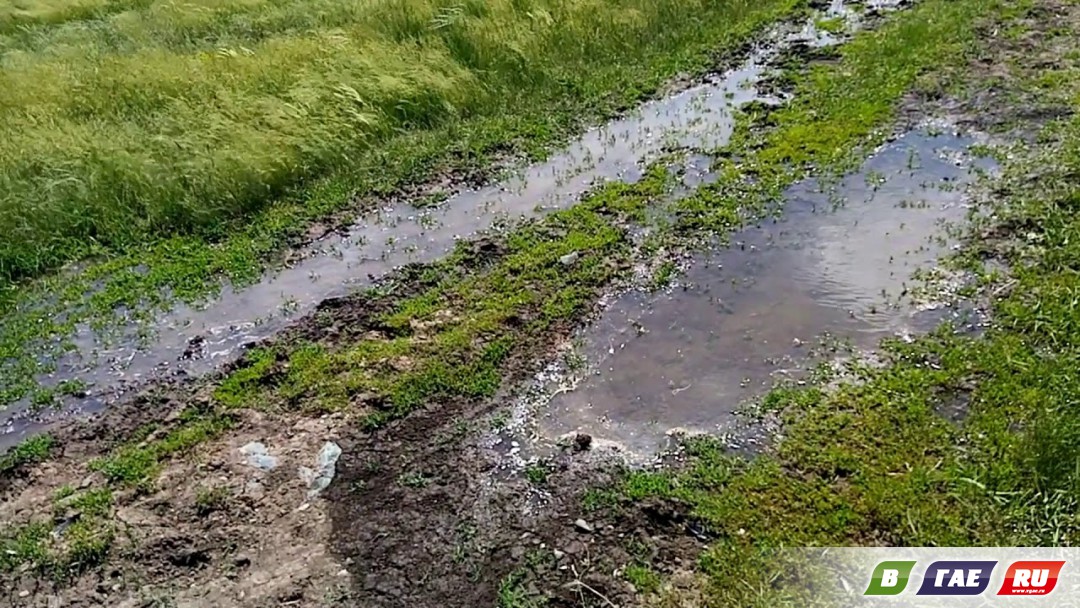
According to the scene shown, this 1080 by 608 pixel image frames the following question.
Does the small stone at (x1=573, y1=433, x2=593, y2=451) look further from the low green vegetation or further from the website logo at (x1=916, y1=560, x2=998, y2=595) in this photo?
the low green vegetation

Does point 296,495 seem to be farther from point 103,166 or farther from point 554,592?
point 103,166

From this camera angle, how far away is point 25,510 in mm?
5531

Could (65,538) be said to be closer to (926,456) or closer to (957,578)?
(957,578)

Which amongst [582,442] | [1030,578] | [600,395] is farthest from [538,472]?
[1030,578]

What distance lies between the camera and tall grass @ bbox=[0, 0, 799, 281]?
904 centimetres

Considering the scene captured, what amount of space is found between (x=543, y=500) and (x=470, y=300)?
2.62 meters

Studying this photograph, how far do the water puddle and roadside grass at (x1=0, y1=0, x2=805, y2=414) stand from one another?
0.95ft

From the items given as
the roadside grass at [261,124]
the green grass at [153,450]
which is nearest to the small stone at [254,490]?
the green grass at [153,450]

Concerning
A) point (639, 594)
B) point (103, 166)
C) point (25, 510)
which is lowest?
point (639, 594)

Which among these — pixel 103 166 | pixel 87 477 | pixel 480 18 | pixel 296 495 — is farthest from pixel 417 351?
pixel 480 18

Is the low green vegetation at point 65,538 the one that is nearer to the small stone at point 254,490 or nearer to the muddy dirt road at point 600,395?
the muddy dirt road at point 600,395

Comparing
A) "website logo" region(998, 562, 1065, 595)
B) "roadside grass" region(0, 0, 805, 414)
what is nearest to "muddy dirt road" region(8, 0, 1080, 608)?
"website logo" region(998, 562, 1065, 595)

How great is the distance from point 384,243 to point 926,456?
564 centimetres

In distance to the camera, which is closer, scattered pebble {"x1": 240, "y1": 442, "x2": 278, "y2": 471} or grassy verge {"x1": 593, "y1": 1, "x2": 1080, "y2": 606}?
grassy verge {"x1": 593, "y1": 1, "x2": 1080, "y2": 606}
